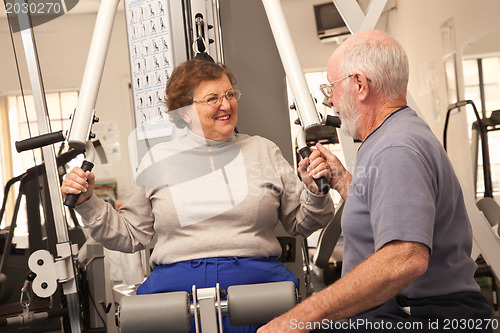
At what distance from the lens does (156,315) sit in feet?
3.90

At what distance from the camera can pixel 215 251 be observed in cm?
148

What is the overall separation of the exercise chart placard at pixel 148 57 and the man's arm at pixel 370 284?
0.82 metres

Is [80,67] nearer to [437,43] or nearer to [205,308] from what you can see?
[205,308]

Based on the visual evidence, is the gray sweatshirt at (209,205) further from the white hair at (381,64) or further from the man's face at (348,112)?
the white hair at (381,64)

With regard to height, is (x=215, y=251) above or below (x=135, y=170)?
below

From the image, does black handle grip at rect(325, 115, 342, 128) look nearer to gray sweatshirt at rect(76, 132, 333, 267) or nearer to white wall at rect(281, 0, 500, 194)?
gray sweatshirt at rect(76, 132, 333, 267)

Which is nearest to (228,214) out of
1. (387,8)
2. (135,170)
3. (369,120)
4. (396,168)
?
(135,170)

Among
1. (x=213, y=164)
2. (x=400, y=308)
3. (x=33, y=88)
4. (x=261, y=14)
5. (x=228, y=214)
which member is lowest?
(x=400, y=308)

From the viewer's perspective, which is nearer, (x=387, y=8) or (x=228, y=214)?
(x=228, y=214)

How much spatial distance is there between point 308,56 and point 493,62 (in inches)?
32.0

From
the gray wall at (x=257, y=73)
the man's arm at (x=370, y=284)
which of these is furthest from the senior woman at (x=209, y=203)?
the man's arm at (x=370, y=284)

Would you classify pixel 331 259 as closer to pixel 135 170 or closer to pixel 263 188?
pixel 263 188

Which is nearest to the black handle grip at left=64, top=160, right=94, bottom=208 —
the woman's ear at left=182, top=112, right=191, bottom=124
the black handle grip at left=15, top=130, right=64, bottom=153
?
the black handle grip at left=15, top=130, right=64, bottom=153

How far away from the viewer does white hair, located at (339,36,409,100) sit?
3.76ft
